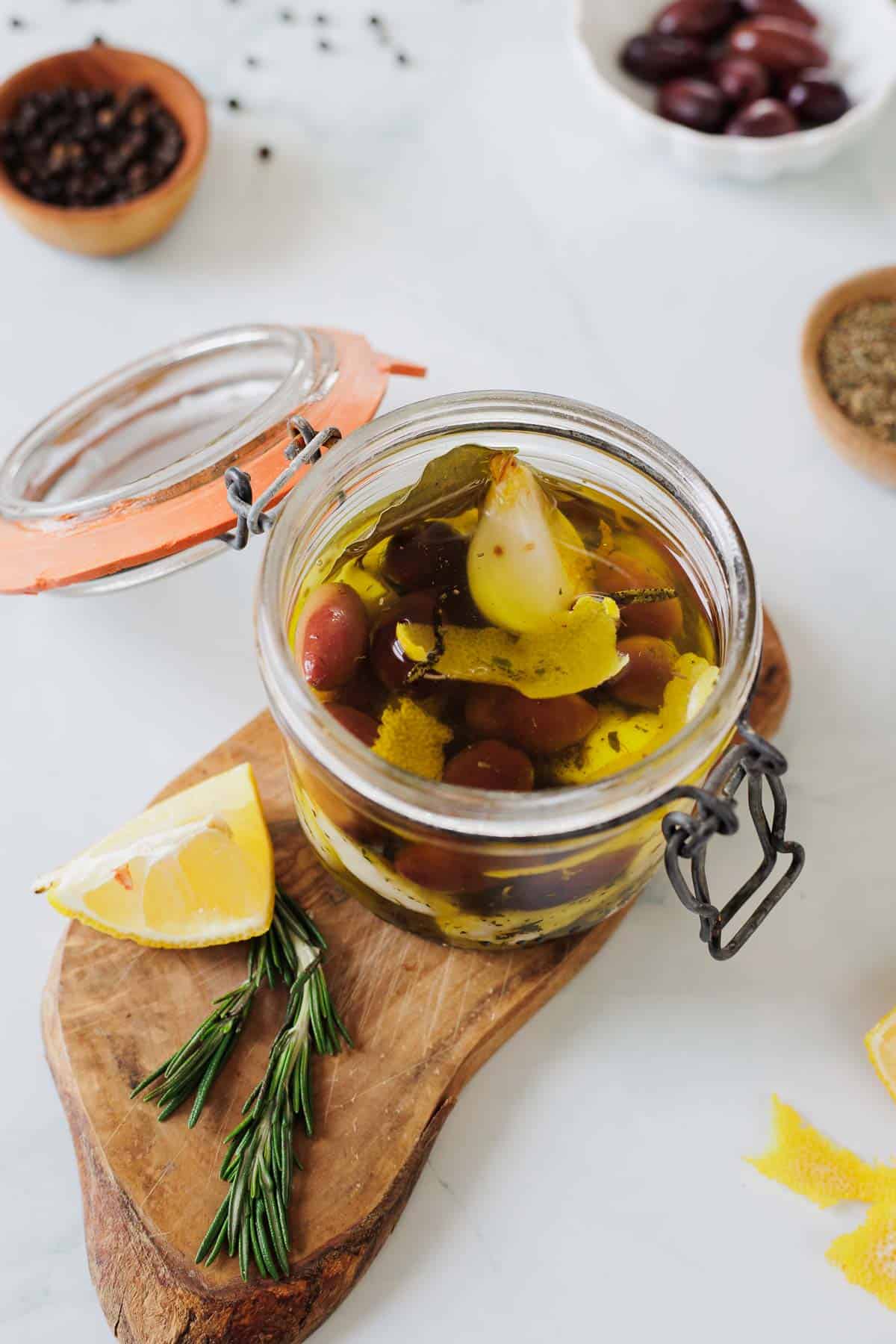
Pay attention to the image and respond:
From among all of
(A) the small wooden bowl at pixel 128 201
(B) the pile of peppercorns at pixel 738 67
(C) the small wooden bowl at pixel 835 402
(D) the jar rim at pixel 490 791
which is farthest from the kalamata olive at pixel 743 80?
(D) the jar rim at pixel 490 791

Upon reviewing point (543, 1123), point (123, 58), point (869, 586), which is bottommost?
point (543, 1123)

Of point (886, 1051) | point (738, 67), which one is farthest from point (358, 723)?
point (738, 67)

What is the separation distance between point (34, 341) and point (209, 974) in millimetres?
608

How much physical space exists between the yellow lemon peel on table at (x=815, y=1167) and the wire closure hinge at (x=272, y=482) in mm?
489

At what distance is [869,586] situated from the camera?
0.95m

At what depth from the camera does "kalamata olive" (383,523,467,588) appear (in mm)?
694

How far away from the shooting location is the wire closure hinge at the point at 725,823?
55cm

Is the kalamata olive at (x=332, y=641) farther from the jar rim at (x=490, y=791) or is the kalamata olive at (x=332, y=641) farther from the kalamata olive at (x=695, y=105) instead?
the kalamata olive at (x=695, y=105)

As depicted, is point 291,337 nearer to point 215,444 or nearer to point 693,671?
point 215,444

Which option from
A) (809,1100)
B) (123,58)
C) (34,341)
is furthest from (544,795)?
(123,58)

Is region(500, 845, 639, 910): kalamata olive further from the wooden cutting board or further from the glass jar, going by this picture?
the wooden cutting board

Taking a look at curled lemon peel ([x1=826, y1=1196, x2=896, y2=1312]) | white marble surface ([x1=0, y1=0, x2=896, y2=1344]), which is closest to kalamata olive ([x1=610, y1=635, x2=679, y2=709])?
white marble surface ([x1=0, y1=0, x2=896, y2=1344])

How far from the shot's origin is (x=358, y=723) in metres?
0.63

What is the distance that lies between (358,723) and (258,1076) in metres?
0.24
